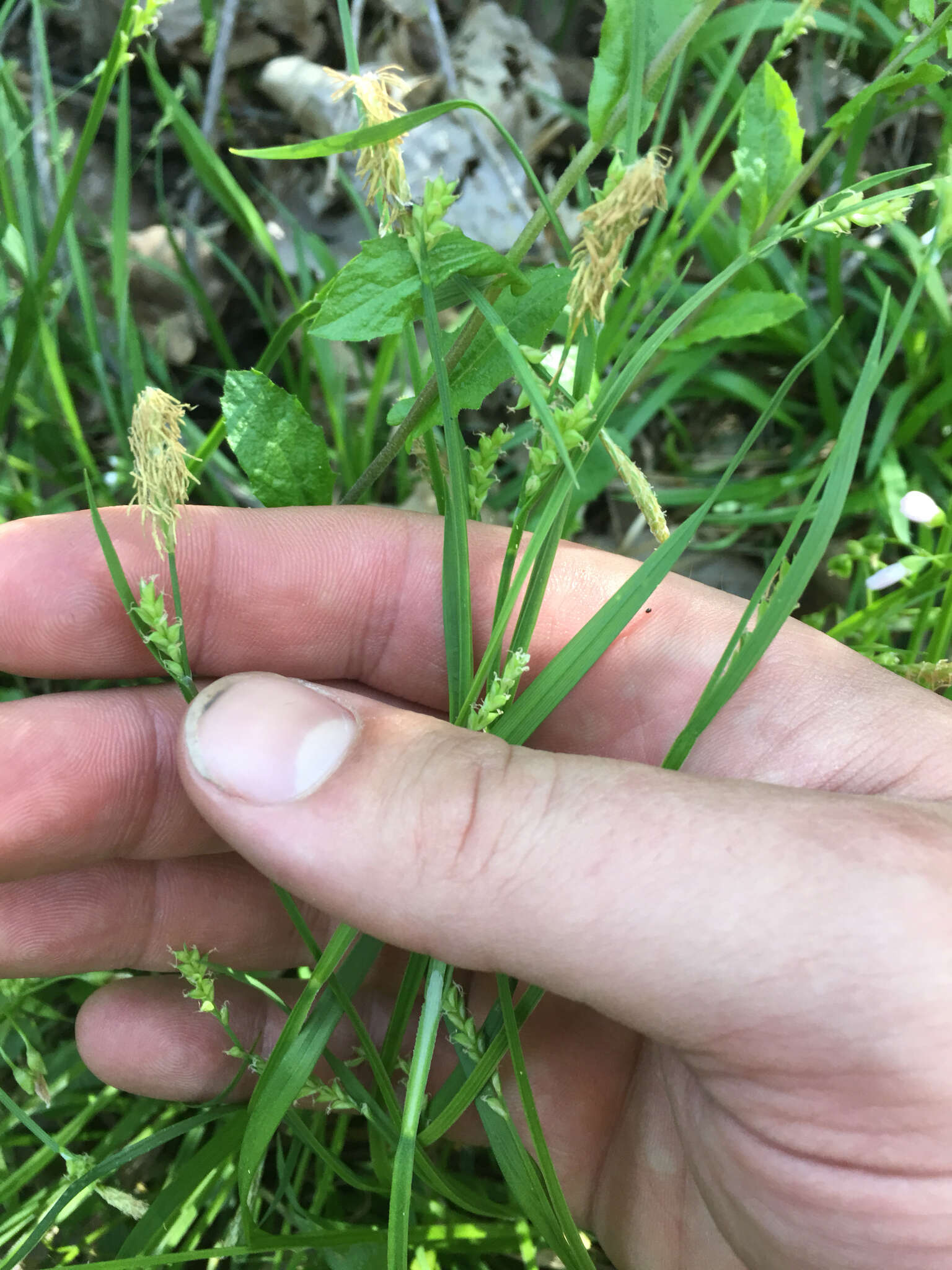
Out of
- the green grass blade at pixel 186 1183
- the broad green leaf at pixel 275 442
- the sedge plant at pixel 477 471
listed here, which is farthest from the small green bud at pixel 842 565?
the green grass blade at pixel 186 1183

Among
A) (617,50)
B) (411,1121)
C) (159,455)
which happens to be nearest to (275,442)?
(159,455)

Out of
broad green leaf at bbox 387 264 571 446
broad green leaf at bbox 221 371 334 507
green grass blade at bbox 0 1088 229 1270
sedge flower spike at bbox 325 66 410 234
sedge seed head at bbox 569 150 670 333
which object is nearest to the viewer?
sedge seed head at bbox 569 150 670 333

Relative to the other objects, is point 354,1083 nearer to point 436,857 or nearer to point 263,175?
point 436,857

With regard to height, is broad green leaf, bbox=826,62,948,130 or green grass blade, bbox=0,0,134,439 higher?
broad green leaf, bbox=826,62,948,130

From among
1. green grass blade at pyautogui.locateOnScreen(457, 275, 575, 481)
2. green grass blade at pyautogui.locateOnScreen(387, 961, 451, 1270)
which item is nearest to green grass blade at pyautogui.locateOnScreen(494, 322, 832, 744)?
green grass blade at pyautogui.locateOnScreen(457, 275, 575, 481)

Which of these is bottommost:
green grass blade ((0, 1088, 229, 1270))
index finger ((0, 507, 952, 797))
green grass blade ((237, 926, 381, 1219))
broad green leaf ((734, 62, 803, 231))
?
green grass blade ((0, 1088, 229, 1270))

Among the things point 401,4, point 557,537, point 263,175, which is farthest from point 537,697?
point 401,4

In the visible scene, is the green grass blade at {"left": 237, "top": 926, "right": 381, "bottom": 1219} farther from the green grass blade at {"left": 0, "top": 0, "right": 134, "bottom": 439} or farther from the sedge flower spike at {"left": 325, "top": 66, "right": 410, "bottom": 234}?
the green grass blade at {"left": 0, "top": 0, "right": 134, "bottom": 439}
